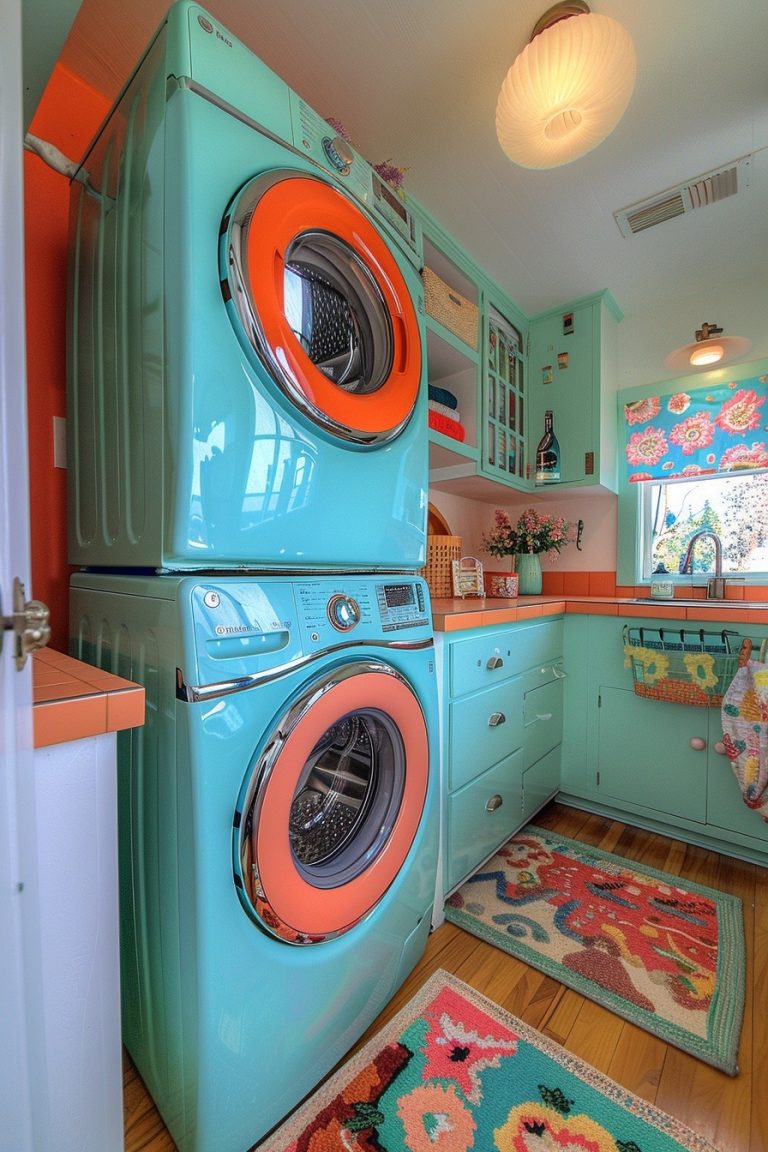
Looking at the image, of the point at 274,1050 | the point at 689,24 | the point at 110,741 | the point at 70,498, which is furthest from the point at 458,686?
the point at 689,24

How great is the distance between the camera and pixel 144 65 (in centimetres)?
92

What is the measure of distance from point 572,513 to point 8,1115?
114 inches

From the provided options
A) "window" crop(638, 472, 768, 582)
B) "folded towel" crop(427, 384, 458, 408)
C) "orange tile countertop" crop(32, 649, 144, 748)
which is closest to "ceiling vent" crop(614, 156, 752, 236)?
"folded towel" crop(427, 384, 458, 408)

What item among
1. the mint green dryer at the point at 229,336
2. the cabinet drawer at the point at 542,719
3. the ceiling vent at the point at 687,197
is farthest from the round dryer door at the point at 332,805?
the ceiling vent at the point at 687,197

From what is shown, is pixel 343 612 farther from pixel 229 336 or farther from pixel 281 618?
pixel 229 336

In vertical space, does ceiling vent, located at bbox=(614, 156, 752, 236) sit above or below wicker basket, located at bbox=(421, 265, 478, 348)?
above

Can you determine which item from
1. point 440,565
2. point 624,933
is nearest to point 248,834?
point 624,933

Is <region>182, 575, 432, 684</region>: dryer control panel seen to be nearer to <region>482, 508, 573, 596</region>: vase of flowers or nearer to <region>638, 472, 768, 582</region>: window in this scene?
<region>482, 508, 573, 596</region>: vase of flowers

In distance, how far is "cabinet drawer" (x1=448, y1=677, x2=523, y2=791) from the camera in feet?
4.90

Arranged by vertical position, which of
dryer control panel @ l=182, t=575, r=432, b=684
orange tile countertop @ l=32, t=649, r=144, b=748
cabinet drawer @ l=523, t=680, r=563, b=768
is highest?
dryer control panel @ l=182, t=575, r=432, b=684

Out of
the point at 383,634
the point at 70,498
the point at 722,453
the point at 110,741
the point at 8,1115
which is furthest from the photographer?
the point at 722,453

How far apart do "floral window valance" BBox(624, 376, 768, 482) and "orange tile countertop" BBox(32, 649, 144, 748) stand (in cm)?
262

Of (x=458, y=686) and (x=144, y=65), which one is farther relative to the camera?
(x=458, y=686)

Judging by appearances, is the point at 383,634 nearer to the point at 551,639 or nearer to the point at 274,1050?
the point at 274,1050
